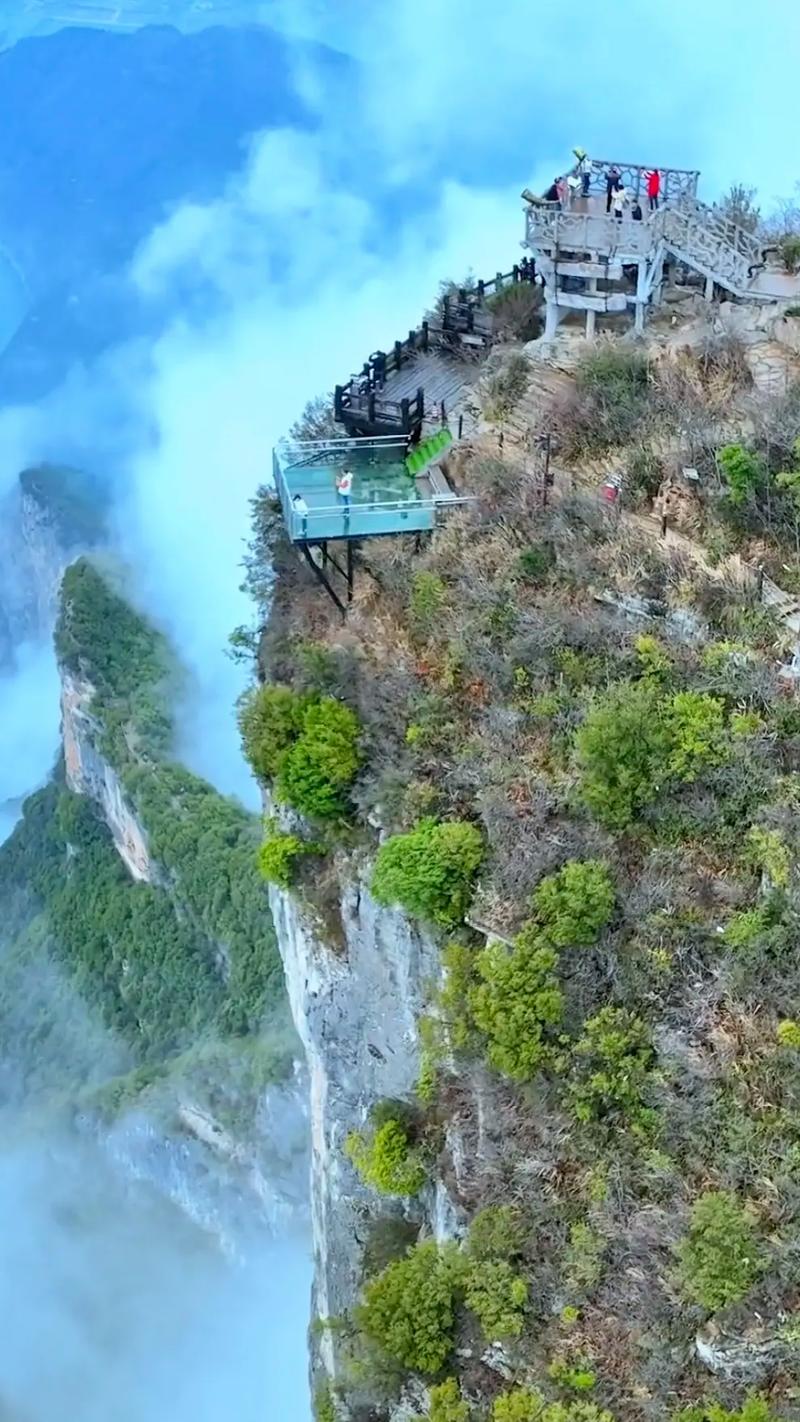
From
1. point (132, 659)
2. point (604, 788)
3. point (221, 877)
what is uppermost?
point (132, 659)

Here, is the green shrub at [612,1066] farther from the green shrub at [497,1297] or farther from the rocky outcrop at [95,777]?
the rocky outcrop at [95,777]

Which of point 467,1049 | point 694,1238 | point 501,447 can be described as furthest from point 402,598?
point 694,1238

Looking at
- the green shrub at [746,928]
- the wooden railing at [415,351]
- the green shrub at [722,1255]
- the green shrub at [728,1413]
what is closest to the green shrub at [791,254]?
the wooden railing at [415,351]

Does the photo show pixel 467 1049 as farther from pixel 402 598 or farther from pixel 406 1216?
pixel 402 598

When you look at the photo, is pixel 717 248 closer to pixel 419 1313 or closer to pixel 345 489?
pixel 345 489

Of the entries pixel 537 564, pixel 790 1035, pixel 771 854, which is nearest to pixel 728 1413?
pixel 790 1035
